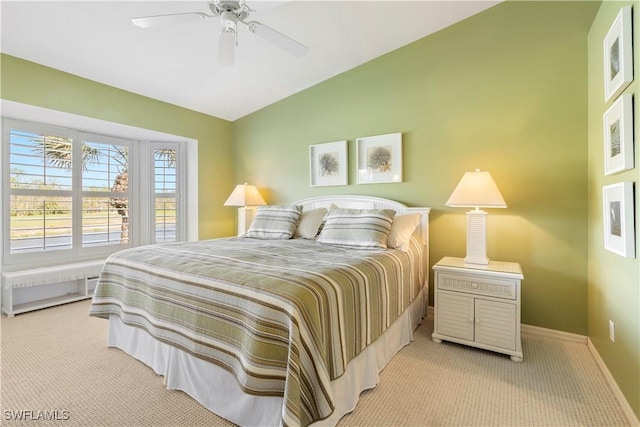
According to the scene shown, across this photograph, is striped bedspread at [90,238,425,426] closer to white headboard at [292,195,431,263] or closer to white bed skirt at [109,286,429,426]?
white bed skirt at [109,286,429,426]

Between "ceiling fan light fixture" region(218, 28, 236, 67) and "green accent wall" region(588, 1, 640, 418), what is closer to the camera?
"green accent wall" region(588, 1, 640, 418)

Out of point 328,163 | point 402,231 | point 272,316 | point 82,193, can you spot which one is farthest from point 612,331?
point 82,193

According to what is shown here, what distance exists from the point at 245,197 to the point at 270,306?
9.71ft

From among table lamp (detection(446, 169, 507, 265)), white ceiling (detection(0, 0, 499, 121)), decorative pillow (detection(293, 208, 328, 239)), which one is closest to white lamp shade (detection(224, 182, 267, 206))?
decorative pillow (detection(293, 208, 328, 239))

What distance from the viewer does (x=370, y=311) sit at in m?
1.85

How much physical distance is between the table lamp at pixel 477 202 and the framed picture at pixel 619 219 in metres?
0.61

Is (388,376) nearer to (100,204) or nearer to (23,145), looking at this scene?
(100,204)

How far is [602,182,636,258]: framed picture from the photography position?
1611 mm

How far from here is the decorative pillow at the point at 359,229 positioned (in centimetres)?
262

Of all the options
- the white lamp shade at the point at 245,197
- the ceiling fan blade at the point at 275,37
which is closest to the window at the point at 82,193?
the white lamp shade at the point at 245,197

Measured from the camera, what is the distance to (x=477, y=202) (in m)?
2.43

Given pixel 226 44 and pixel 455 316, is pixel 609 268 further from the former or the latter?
pixel 226 44

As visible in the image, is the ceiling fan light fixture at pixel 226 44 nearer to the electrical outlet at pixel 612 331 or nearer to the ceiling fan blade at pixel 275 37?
the ceiling fan blade at pixel 275 37

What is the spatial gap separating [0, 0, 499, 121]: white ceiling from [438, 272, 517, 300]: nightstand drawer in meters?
2.42
